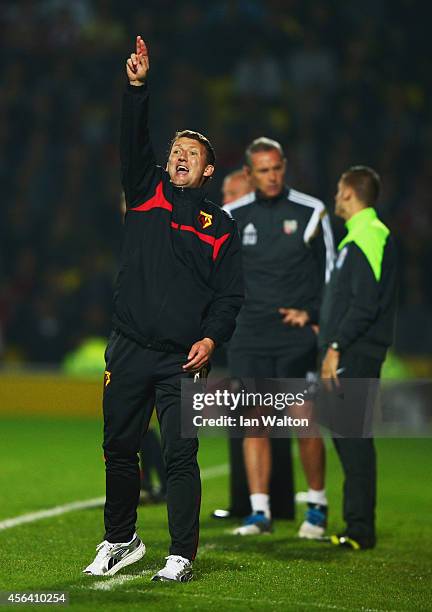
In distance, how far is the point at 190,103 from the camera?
1839 centimetres

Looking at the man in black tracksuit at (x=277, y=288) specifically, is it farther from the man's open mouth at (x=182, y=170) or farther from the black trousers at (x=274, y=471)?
the man's open mouth at (x=182, y=170)

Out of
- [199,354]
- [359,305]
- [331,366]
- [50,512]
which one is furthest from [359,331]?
[50,512]

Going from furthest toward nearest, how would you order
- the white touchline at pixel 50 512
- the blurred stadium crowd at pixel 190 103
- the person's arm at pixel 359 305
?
the blurred stadium crowd at pixel 190 103 < the white touchline at pixel 50 512 < the person's arm at pixel 359 305

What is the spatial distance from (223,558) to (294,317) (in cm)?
179

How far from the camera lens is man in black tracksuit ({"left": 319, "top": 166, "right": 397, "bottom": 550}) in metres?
6.96

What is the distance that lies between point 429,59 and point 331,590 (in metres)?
14.1

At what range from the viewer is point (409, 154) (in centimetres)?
1780

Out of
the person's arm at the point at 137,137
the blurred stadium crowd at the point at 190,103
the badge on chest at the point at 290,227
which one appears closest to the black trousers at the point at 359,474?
the badge on chest at the point at 290,227

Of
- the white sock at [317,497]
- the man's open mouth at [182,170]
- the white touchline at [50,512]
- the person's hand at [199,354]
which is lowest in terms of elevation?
the white touchline at [50,512]

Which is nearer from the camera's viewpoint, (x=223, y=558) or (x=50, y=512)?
(x=223, y=558)

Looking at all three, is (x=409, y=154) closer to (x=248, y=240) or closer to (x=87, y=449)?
(x=87, y=449)

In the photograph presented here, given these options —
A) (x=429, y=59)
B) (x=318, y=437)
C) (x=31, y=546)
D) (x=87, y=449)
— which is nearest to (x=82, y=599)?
(x=31, y=546)

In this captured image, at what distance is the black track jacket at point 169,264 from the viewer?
5.60 metres

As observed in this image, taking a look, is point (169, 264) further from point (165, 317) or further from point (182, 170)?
point (182, 170)
